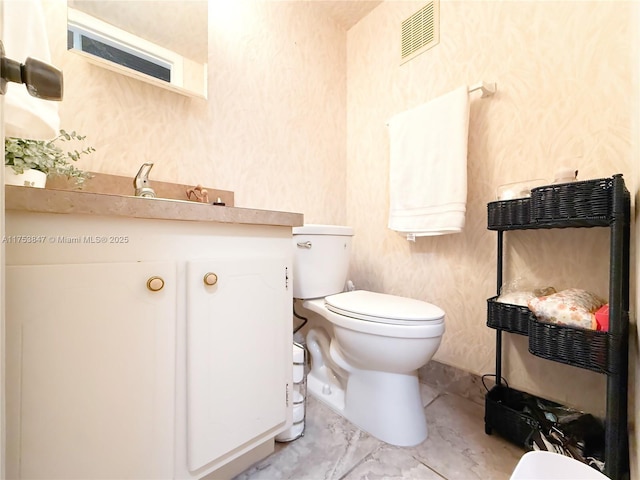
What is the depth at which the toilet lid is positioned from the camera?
2.96 ft

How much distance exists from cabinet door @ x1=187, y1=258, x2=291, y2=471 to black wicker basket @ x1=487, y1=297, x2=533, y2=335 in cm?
71

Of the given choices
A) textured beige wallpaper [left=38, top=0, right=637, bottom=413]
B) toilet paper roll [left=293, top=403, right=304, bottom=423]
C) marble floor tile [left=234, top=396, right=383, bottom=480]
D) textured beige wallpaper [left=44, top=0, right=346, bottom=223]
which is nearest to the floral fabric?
textured beige wallpaper [left=38, top=0, right=637, bottom=413]

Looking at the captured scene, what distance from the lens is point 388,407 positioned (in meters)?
0.98

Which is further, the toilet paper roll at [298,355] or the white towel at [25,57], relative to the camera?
the toilet paper roll at [298,355]

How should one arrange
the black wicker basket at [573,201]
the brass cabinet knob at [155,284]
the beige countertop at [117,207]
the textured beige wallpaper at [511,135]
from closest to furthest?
the beige countertop at [117,207] < the brass cabinet knob at [155,284] < the black wicker basket at [573,201] < the textured beige wallpaper at [511,135]

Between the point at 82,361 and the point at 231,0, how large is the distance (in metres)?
1.53

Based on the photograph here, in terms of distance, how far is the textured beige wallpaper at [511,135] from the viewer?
92 cm

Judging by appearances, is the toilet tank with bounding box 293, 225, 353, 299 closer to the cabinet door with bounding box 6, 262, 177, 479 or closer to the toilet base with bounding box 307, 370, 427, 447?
the toilet base with bounding box 307, 370, 427, 447

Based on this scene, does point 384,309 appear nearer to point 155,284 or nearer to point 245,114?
point 155,284

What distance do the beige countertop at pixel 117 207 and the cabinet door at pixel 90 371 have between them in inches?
4.1

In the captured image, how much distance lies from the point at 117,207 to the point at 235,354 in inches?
16.9

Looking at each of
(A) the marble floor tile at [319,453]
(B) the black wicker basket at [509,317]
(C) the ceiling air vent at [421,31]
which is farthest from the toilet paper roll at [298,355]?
(C) the ceiling air vent at [421,31]

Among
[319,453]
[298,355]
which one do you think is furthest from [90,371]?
[319,453]

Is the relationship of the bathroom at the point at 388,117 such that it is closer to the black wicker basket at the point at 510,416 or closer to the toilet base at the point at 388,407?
the black wicker basket at the point at 510,416
